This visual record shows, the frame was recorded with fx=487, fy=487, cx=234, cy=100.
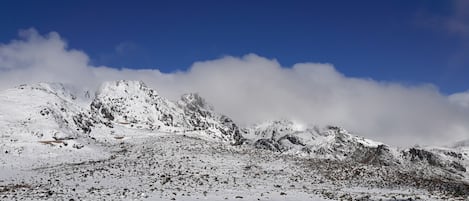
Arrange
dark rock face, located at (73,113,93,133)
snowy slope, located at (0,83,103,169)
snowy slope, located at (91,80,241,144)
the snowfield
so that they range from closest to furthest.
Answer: the snowfield → snowy slope, located at (0,83,103,169) → dark rock face, located at (73,113,93,133) → snowy slope, located at (91,80,241,144)

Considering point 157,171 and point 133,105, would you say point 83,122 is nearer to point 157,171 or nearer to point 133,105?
point 157,171

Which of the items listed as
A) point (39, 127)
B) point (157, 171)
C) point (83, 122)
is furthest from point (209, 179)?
point (83, 122)

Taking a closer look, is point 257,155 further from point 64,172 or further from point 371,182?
point 64,172

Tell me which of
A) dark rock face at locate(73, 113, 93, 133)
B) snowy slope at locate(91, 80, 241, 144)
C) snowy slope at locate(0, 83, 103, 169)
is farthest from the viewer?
snowy slope at locate(91, 80, 241, 144)

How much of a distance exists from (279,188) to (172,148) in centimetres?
2811

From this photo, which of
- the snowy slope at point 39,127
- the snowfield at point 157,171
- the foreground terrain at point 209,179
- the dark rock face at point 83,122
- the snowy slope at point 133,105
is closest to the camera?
the foreground terrain at point 209,179

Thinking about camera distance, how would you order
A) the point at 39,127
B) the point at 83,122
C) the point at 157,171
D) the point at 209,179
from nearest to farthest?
the point at 209,179
the point at 157,171
the point at 39,127
the point at 83,122

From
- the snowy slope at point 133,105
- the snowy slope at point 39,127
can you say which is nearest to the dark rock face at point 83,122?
the snowy slope at point 39,127

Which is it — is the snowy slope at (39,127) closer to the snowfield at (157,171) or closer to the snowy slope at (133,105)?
the snowfield at (157,171)

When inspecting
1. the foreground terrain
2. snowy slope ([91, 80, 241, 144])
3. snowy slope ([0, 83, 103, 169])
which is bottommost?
the foreground terrain

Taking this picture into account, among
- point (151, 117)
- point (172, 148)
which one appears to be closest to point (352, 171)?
point (172, 148)

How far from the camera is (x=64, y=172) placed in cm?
4872

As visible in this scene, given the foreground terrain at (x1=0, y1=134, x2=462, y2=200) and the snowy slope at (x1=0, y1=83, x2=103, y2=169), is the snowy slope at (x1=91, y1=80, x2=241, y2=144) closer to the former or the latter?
the snowy slope at (x1=0, y1=83, x2=103, y2=169)

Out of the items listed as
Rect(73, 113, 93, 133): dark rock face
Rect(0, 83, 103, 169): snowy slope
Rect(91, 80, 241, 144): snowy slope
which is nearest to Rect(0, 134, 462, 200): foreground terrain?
Rect(0, 83, 103, 169): snowy slope
